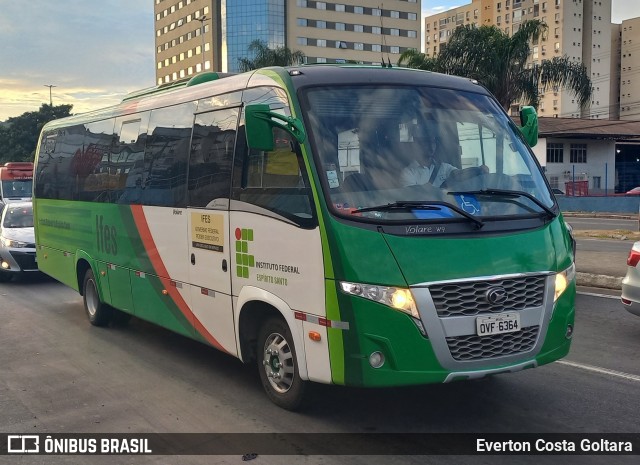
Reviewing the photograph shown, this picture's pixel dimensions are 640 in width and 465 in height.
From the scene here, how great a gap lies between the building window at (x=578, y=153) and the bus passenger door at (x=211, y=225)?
48.7 metres

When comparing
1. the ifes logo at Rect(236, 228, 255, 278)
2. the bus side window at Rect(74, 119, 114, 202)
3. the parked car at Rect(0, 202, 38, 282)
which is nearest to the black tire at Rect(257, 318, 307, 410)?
the ifes logo at Rect(236, 228, 255, 278)

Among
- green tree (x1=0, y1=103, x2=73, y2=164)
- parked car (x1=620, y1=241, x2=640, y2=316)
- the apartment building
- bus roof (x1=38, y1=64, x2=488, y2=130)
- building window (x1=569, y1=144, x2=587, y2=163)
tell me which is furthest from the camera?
the apartment building

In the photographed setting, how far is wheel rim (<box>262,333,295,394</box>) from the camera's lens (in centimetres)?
579

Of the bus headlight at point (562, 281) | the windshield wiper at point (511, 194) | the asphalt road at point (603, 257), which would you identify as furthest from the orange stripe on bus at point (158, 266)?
the asphalt road at point (603, 257)

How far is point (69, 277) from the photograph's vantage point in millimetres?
10938

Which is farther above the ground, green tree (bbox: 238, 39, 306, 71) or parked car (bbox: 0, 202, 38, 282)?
green tree (bbox: 238, 39, 306, 71)

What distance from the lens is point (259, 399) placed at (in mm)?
6312

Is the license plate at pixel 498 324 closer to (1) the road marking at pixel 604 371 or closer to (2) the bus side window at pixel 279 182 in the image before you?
(2) the bus side window at pixel 279 182

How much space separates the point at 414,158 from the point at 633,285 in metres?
4.07

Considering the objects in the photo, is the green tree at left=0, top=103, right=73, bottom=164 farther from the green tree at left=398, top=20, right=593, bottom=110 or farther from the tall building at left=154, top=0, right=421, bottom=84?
the green tree at left=398, top=20, right=593, bottom=110

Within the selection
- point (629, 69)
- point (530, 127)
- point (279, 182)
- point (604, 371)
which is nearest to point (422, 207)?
point (279, 182)

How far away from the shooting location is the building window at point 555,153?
50.1m

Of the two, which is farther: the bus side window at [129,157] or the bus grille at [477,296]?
the bus side window at [129,157]

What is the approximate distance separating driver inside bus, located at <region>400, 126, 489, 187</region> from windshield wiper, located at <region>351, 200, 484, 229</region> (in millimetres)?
218
